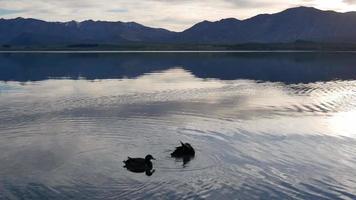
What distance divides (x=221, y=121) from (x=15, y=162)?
45.6 ft

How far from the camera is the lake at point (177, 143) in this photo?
1900 centimetres

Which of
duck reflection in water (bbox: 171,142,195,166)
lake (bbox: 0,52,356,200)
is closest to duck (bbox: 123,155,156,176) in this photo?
lake (bbox: 0,52,356,200)

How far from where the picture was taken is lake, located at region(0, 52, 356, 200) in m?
19.0

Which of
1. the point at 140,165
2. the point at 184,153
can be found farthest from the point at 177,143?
the point at 140,165

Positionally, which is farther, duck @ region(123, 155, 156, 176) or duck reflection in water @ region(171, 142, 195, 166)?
duck reflection in water @ region(171, 142, 195, 166)

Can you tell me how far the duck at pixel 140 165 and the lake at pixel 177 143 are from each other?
295 mm

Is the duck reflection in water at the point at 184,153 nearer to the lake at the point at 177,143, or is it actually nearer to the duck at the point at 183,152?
the duck at the point at 183,152

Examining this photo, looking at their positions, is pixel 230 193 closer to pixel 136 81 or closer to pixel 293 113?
pixel 293 113

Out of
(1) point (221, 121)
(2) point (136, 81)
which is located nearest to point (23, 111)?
(1) point (221, 121)

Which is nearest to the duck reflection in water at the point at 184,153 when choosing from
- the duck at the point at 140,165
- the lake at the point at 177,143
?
the lake at the point at 177,143

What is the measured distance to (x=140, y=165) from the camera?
21.0m

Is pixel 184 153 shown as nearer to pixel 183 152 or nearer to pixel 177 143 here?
pixel 183 152

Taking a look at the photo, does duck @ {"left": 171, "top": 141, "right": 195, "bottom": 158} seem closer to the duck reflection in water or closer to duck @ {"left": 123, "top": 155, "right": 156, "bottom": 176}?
the duck reflection in water

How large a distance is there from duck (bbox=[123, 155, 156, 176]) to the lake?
0.97ft
